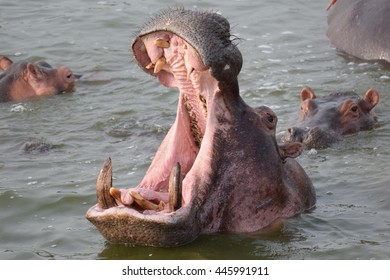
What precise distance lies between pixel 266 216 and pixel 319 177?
5.33 ft

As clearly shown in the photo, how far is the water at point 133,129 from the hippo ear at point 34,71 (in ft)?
0.87

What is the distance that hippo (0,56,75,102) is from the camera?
1053cm

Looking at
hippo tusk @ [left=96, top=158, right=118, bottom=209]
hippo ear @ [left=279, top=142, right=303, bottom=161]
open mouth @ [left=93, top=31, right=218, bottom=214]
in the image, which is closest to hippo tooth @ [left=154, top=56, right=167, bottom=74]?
open mouth @ [left=93, top=31, right=218, bottom=214]

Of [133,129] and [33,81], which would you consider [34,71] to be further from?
[133,129]

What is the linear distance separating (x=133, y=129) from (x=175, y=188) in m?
3.90

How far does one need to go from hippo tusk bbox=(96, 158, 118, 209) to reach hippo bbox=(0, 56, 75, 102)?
17.3 ft

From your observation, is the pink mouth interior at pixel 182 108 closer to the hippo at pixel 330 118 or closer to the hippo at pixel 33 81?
the hippo at pixel 330 118

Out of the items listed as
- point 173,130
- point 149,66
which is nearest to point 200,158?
point 173,130

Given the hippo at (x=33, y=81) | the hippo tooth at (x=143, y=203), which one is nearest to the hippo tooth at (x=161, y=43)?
the hippo tooth at (x=143, y=203)

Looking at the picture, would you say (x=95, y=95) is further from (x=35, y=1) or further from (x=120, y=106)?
(x=35, y=1)

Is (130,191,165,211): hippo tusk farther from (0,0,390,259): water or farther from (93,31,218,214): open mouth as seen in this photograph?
(0,0,390,259): water

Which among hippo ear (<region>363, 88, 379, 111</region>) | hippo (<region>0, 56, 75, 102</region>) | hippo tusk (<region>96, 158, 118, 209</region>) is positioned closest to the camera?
hippo tusk (<region>96, 158, 118, 209</region>)

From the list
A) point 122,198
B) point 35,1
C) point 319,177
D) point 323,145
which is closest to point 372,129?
point 323,145

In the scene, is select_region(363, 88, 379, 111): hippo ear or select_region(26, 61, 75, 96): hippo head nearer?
select_region(363, 88, 379, 111): hippo ear
